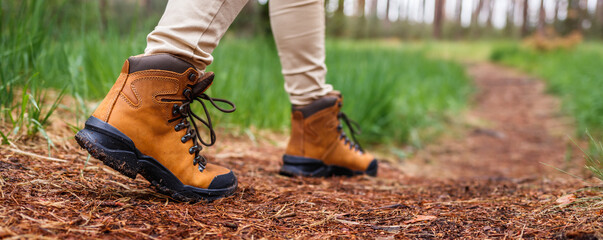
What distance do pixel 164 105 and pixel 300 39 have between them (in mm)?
520

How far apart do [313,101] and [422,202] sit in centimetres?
55

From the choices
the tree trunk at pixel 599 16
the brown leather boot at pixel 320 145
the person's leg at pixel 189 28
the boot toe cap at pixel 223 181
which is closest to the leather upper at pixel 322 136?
the brown leather boot at pixel 320 145

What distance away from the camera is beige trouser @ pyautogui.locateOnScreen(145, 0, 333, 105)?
972 mm

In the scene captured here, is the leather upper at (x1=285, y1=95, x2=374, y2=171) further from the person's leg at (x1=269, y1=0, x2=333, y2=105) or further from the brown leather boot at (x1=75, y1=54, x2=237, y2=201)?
the brown leather boot at (x1=75, y1=54, x2=237, y2=201)

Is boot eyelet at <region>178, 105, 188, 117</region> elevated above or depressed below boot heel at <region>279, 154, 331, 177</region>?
above

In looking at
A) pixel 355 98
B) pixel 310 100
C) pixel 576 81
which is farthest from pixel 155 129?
pixel 576 81

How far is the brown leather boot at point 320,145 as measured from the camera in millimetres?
1557

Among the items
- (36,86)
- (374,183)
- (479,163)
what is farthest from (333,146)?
(479,163)

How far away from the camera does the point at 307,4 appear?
134 cm

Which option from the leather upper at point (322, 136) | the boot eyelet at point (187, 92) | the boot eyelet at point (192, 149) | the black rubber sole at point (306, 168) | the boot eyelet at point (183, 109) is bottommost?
the black rubber sole at point (306, 168)

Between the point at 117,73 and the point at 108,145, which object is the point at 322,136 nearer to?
the point at 108,145

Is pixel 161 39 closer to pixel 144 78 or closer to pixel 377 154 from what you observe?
pixel 144 78

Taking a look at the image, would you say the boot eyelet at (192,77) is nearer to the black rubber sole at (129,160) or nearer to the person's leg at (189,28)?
the person's leg at (189,28)

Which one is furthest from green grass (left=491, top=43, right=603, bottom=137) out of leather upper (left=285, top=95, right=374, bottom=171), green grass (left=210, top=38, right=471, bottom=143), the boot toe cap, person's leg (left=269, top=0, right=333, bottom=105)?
the boot toe cap
